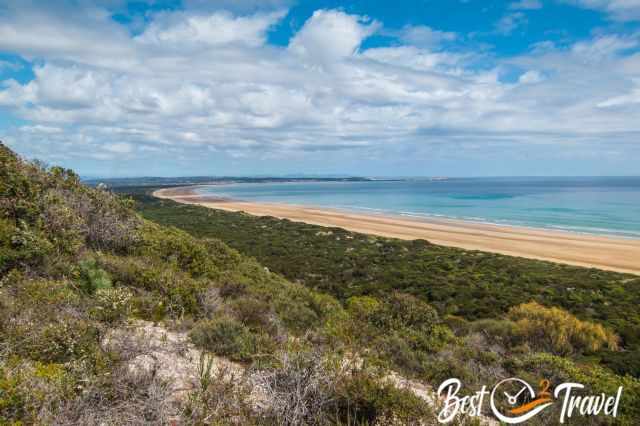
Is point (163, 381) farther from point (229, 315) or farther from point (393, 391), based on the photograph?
point (229, 315)

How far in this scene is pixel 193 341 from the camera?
520 cm

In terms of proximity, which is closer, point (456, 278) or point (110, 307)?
point (110, 307)

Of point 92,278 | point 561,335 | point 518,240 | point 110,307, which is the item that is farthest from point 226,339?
point 518,240

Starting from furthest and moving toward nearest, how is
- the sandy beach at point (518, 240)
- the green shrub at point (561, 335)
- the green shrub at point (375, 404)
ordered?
the sandy beach at point (518, 240), the green shrub at point (561, 335), the green shrub at point (375, 404)

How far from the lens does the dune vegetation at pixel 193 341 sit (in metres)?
3.39

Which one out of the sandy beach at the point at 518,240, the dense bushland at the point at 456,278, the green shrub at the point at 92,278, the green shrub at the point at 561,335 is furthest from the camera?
the sandy beach at the point at 518,240

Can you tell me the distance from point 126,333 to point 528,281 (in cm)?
2180

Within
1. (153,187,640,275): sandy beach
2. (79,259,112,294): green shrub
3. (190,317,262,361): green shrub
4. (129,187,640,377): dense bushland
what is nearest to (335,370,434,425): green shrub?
(190,317,262,361): green shrub

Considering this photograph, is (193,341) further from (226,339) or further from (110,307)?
(110,307)

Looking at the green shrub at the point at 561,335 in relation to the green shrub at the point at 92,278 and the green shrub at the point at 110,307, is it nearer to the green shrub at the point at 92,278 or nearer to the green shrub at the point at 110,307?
the green shrub at the point at 110,307

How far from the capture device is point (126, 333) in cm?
454

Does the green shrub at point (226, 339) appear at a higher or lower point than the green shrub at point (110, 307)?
lower

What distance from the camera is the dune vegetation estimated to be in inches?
134

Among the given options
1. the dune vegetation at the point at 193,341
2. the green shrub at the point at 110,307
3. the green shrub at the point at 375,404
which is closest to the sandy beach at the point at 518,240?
the dune vegetation at the point at 193,341
